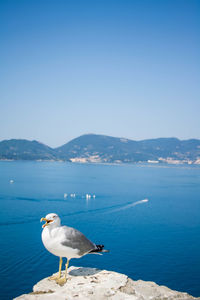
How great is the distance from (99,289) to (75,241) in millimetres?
1554

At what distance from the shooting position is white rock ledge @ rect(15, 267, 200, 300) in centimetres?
659

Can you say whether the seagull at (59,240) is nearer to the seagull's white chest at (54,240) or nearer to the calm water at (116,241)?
the seagull's white chest at (54,240)

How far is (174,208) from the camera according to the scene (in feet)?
140

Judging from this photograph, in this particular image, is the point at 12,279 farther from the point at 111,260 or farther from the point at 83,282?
the point at 83,282

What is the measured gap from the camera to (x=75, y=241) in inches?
308

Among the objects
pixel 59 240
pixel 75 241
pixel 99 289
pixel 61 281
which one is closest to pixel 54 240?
pixel 59 240

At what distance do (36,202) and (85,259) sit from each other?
25.5 m

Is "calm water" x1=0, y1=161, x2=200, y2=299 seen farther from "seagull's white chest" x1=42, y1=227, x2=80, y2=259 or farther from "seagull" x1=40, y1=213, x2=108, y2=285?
"seagull's white chest" x1=42, y1=227, x2=80, y2=259

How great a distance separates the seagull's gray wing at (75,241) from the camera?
7.59 m

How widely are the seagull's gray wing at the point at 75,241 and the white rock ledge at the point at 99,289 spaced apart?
0.82 meters

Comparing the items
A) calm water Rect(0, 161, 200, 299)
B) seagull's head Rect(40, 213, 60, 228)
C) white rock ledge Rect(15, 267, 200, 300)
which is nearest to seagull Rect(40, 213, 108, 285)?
seagull's head Rect(40, 213, 60, 228)

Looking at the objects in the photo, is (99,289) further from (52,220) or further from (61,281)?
(52,220)

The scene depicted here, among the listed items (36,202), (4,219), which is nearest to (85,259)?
(4,219)

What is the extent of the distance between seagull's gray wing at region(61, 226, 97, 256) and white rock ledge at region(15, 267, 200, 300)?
0.82 meters
